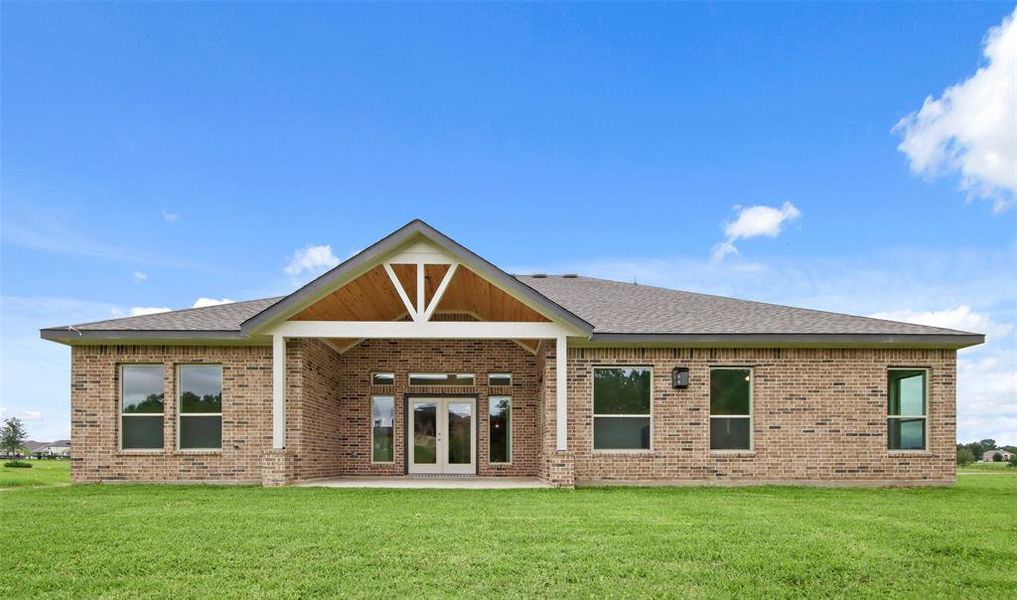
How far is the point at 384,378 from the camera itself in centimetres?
1673

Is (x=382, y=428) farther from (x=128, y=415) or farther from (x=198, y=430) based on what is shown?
(x=128, y=415)

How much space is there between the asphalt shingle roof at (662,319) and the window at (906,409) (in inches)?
39.8

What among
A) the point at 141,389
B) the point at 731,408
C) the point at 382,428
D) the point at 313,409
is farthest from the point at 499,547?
the point at 141,389

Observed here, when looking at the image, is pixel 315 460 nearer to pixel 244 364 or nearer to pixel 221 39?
pixel 244 364

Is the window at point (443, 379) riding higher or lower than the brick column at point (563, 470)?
higher

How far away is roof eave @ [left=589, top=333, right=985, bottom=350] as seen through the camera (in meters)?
13.7

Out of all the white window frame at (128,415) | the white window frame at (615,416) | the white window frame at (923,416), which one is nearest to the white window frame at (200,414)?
the white window frame at (128,415)

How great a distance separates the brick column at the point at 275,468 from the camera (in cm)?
1309

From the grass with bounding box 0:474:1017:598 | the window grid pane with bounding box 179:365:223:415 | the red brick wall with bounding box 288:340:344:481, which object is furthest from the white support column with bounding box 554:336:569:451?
the window grid pane with bounding box 179:365:223:415

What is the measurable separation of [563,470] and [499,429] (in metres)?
3.84

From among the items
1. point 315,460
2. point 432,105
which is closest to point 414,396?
point 315,460

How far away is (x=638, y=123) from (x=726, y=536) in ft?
44.8

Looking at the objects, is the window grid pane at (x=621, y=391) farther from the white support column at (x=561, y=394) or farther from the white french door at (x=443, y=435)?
the white french door at (x=443, y=435)

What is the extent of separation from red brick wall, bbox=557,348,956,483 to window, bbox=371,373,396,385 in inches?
171
